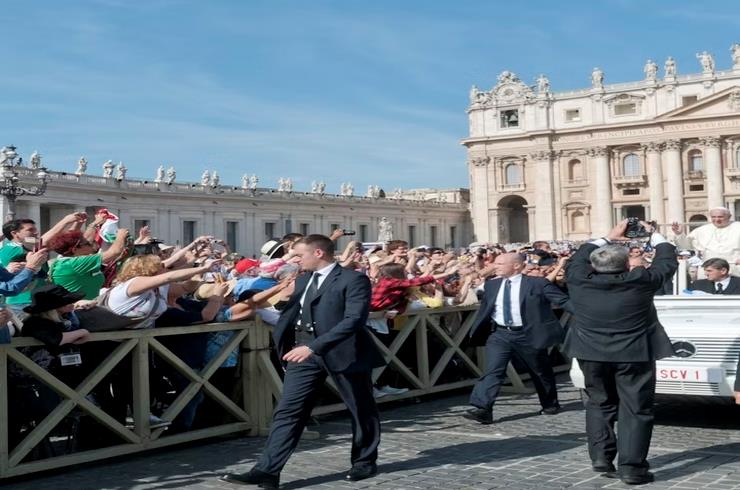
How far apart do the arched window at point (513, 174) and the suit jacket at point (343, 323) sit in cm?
7934

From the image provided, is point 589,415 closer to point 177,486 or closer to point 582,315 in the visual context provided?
point 582,315

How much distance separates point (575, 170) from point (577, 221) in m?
4.62

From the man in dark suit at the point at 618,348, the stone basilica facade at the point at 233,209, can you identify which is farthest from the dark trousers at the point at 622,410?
the stone basilica facade at the point at 233,209

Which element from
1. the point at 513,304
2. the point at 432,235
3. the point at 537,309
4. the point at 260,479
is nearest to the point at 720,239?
the point at 537,309

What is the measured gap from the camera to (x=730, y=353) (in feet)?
26.4

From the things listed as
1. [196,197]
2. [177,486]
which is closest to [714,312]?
[177,486]

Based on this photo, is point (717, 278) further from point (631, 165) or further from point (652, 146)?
point (631, 165)

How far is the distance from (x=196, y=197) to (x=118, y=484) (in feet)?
192

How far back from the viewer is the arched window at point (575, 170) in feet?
270

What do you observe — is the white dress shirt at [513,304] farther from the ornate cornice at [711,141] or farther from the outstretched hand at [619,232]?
the ornate cornice at [711,141]

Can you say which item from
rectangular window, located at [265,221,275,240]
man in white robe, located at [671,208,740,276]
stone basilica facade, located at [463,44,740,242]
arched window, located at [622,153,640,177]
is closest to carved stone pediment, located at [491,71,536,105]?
stone basilica facade, located at [463,44,740,242]

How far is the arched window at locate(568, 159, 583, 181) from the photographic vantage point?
82.2m

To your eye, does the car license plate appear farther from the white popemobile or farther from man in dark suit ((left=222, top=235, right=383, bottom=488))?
man in dark suit ((left=222, top=235, right=383, bottom=488))

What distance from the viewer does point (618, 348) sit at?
6.50 meters
